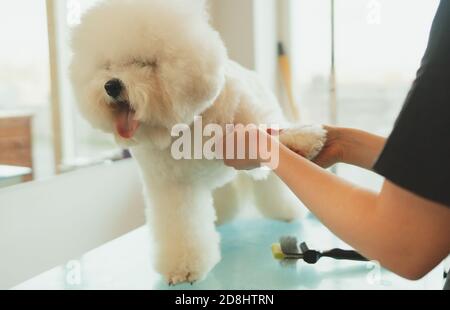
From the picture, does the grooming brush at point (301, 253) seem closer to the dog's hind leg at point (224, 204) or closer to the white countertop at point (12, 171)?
the dog's hind leg at point (224, 204)

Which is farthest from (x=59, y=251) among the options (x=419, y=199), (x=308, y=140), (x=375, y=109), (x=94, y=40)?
(x=375, y=109)

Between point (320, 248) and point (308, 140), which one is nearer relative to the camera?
point (308, 140)

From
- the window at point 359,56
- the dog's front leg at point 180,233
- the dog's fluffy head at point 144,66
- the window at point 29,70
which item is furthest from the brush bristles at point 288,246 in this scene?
the window at point 359,56

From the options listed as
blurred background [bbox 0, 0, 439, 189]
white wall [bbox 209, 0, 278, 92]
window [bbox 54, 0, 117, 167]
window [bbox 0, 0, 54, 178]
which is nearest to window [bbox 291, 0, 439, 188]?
blurred background [bbox 0, 0, 439, 189]

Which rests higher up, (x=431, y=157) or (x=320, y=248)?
(x=431, y=157)

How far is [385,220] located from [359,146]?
384 mm

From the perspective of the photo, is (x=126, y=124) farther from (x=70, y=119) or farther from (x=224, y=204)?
(x=224, y=204)

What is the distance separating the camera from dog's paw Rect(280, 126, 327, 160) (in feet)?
2.75

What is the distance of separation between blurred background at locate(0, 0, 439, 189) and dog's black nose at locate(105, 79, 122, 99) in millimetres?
404

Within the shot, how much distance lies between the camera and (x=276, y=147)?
682mm

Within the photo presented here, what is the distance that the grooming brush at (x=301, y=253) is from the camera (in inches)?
37.0

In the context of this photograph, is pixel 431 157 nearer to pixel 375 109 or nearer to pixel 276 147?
pixel 276 147

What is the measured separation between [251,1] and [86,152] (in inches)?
38.3

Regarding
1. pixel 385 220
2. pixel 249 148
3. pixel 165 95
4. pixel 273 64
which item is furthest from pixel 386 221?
pixel 273 64
